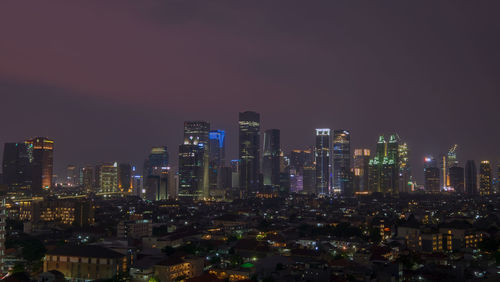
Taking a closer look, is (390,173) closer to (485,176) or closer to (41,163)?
(485,176)

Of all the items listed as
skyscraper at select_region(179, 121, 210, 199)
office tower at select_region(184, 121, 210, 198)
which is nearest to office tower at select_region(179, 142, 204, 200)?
skyscraper at select_region(179, 121, 210, 199)

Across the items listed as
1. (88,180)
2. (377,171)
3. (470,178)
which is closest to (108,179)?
(88,180)

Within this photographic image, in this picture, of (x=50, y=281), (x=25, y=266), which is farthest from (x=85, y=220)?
(x=50, y=281)

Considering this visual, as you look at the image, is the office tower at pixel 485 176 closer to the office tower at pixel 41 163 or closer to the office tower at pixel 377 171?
the office tower at pixel 377 171

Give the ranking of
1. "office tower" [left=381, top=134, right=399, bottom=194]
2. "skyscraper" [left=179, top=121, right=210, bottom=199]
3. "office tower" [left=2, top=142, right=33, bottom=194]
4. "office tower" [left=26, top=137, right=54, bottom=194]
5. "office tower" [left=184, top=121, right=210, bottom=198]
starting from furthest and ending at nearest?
"office tower" [left=381, top=134, right=399, bottom=194]
"office tower" [left=184, top=121, right=210, bottom=198]
"skyscraper" [left=179, top=121, right=210, bottom=199]
"office tower" [left=26, top=137, right=54, bottom=194]
"office tower" [left=2, top=142, right=33, bottom=194]

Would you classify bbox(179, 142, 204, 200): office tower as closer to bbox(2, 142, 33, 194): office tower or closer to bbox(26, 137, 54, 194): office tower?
bbox(26, 137, 54, 194): office tower

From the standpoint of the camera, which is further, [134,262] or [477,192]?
[477,192]

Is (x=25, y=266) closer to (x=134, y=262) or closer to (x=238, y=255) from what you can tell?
(x=134, y=262)
